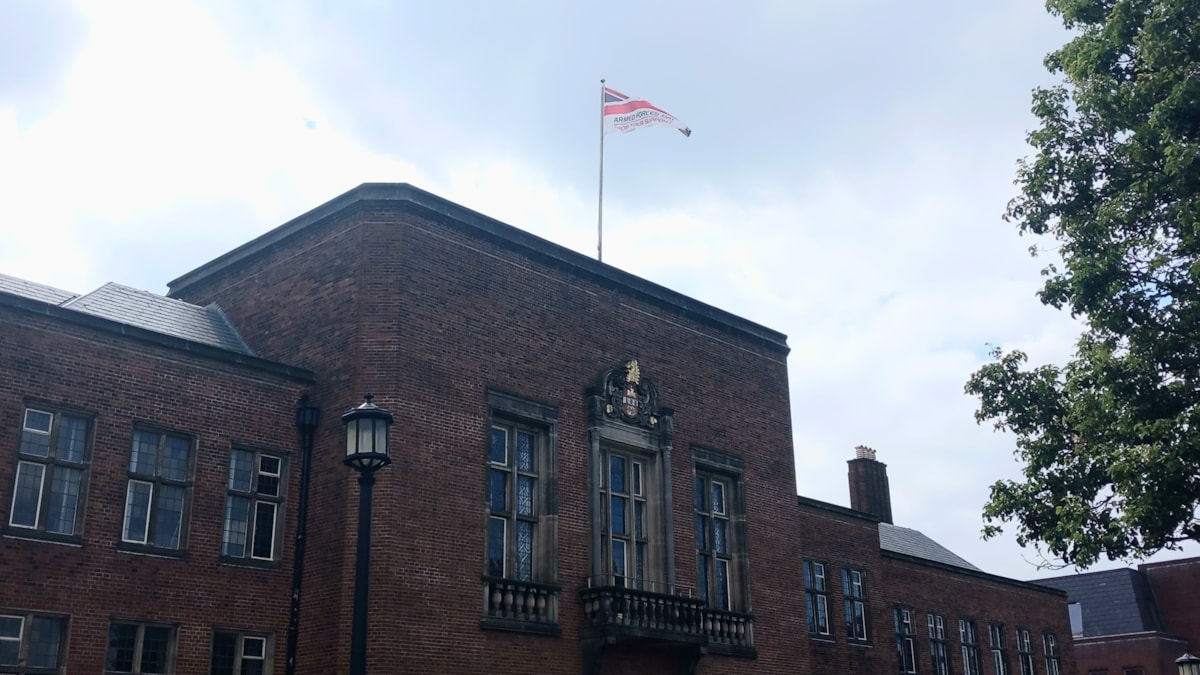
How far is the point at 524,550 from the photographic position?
73.5 ft

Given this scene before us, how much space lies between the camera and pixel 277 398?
21250 mm

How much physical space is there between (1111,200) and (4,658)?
17.4 metres

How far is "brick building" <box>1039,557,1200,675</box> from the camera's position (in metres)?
56.9

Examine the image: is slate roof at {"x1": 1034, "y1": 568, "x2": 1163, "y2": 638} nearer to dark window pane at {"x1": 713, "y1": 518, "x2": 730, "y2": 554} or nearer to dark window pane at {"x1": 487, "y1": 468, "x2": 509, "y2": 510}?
dark window pane at {"x1": 713, "y1": 518, "x2": 730, "y2": 554}

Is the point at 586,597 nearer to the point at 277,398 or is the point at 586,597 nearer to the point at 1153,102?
the point at 277,398

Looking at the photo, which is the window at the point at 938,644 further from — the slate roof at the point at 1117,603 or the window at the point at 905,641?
the slate roof at the point at 1117,603

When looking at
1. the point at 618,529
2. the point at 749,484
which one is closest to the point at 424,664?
the point at 618,529

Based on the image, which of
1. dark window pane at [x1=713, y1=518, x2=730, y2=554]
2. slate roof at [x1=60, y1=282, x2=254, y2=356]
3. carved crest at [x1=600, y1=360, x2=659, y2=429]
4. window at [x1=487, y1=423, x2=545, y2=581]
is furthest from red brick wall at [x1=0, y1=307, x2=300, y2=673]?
dark window pane at [x1=713, y1=518, x2=730, y2=554]

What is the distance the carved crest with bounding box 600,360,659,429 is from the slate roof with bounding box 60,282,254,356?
279 inches

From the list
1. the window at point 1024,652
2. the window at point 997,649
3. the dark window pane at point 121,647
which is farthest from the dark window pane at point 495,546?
the window at point 1024,652

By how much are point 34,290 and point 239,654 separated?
25.5 feet

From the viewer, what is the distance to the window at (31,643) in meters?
17.1

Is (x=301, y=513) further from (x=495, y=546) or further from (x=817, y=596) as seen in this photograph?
(x=817, y=596)

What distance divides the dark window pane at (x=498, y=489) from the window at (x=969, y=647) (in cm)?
2101
